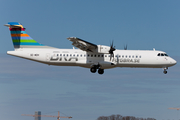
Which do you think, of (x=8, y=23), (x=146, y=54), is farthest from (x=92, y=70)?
(x=8, y=23)

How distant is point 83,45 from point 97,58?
2.77 meters

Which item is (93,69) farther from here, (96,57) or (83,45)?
(83,45)

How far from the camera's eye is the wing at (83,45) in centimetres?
3861

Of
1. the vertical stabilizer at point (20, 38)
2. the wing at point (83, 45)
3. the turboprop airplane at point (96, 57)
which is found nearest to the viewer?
the wing at point (83, 45)

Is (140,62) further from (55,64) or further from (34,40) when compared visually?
(34,40)

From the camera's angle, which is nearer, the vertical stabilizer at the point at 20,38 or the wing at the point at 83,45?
the wing at the point at 83,45

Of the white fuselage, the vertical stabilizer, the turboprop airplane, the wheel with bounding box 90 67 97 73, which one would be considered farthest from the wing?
the vertical stabilizer

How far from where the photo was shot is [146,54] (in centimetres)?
4178

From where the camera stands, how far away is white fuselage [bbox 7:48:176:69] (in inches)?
1613

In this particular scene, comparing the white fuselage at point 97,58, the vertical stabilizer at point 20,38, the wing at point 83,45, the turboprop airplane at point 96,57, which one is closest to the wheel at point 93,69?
the turboprop airplane at point 96,57

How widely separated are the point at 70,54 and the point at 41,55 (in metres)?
4.02

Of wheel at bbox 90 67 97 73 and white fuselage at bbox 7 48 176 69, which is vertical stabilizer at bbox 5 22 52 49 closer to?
white fuselage at bbox 7 48 176 69

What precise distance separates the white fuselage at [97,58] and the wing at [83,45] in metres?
0.97

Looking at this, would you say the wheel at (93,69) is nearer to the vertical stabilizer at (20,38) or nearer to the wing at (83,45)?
the wing at (83,45)
